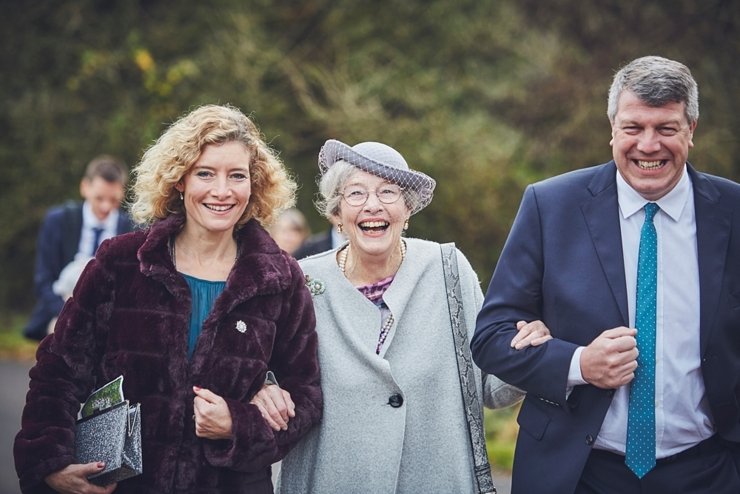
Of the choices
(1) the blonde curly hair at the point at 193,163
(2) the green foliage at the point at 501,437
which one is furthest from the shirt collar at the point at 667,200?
(2) the green foliage at the point at 501,437

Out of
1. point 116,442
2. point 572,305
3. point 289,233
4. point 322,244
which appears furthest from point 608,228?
point 289,233

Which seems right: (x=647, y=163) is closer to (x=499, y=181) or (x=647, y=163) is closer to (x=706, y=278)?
(x=706, y=278)

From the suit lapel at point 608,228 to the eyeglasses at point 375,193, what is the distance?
810 millimetres

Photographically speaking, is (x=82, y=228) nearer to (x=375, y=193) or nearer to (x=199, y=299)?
(x=199, y=299)

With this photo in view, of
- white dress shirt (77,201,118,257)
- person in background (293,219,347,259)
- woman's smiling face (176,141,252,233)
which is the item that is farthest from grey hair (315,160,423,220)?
person in background (293,219,347,259)

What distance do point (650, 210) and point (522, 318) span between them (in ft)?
2.13

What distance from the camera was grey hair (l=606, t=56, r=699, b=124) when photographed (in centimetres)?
347

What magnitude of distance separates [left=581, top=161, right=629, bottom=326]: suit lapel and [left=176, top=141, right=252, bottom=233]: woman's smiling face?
140cm

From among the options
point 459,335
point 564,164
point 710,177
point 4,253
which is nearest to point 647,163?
point 710,177

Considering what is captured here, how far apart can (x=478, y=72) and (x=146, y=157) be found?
13.3 meters

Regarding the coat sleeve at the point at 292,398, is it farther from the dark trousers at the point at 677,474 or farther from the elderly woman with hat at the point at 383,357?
the dark trousers at the point at 677,474

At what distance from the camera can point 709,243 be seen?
3.54m

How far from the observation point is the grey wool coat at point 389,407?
3.89 meters

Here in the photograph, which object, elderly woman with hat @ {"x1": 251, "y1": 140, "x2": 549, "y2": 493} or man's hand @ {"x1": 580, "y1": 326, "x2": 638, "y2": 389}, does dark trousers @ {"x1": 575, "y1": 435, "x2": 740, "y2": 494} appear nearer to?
man's hand @ {"x1": 580, "y1": 326, "x2": 638, "y2": 389}
